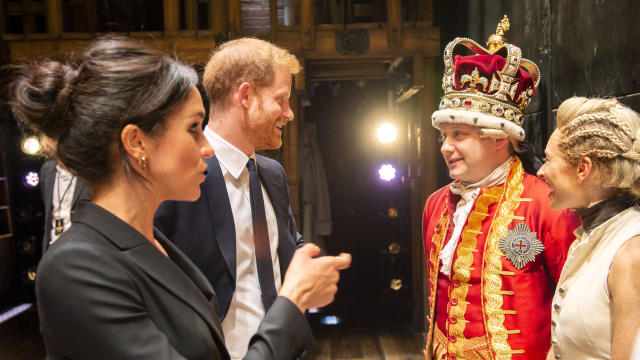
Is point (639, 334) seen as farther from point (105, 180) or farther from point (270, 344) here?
point (105, 180)

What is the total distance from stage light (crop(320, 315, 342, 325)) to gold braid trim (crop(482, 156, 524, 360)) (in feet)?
12.3

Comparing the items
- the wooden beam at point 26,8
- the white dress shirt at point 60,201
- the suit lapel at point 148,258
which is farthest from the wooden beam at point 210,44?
the suit lapel at point 148,258

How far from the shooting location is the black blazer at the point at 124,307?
87 centimetres

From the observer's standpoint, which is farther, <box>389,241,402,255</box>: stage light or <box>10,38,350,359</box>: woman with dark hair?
<box>389,241,402,255</box>: stage light

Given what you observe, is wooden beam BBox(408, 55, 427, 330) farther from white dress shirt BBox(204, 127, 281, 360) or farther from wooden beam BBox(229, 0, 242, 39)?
white dress shirt BBox(204, 127, 281, 360)

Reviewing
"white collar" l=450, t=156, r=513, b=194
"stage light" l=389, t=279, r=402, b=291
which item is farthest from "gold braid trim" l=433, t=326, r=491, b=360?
"stage light" l=389, t=279, r=402, b=291

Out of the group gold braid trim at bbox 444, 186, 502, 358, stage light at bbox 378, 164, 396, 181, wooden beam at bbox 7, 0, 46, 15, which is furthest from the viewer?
stage light at bbox 378, 164, 396, 181

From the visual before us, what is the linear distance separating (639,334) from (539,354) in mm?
623

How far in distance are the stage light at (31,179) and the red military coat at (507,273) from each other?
5727 mm

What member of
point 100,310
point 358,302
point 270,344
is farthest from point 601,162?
point 358,302

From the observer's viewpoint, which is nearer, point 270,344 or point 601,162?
point 270,344

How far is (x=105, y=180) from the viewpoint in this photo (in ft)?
3.37

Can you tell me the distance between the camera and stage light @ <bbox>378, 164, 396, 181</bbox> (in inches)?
218

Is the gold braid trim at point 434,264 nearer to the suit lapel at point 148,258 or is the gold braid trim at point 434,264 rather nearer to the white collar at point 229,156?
the white collar at point 229,156
